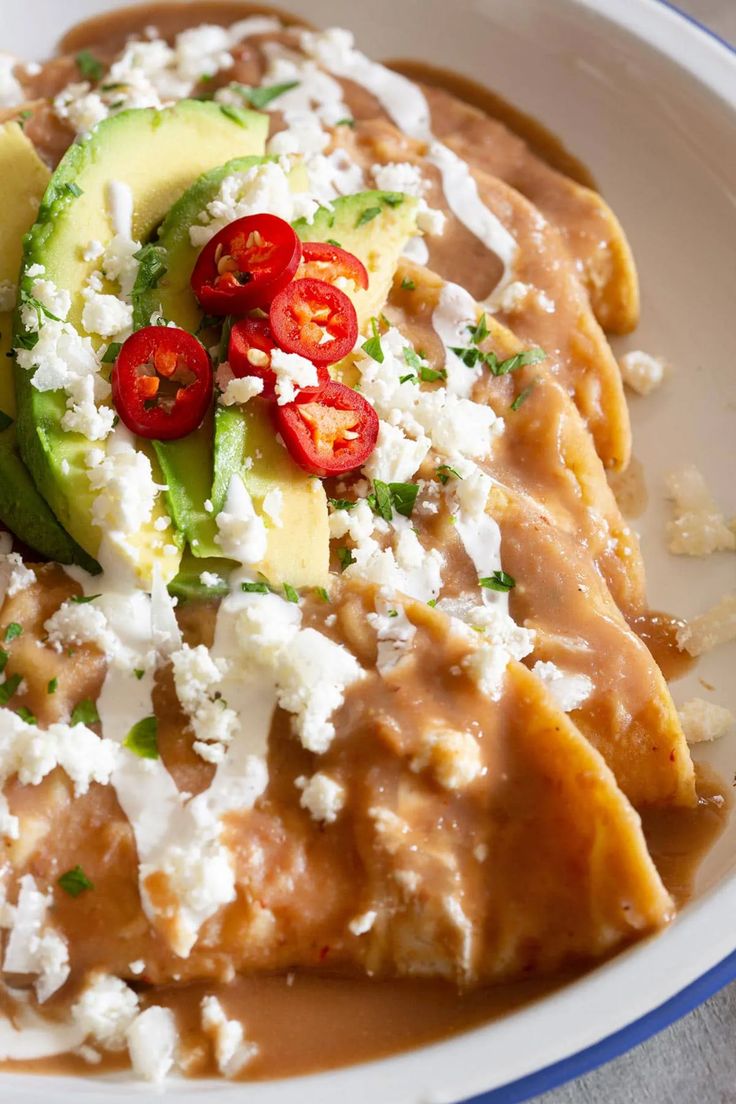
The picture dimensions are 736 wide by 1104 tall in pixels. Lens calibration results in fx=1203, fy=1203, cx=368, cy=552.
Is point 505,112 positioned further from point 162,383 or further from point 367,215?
point 162,383

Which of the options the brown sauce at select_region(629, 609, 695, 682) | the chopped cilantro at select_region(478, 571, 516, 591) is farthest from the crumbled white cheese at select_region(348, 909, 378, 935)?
the brown sauce at select_region(629, 609, 695, 682)

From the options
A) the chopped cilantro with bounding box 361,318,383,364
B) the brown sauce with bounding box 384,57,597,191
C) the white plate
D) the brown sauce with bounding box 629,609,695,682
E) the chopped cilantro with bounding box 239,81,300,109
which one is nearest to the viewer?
the chopped cilantro with bounding box 361,318,383,364

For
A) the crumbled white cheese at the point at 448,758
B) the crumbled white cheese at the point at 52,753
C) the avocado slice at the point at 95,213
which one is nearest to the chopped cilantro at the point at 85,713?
the crumbled white cheese at the point at 52,753

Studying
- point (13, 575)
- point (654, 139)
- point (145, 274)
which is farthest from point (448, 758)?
point (654, 139)

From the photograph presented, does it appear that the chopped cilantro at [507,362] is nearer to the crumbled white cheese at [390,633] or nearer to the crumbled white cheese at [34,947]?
the crumbled white cheese at [390,633]

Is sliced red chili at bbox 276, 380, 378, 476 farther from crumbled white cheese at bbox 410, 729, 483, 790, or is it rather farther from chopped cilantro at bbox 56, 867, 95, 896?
chopped cilantro at bbox 56, 867, 95, 896
